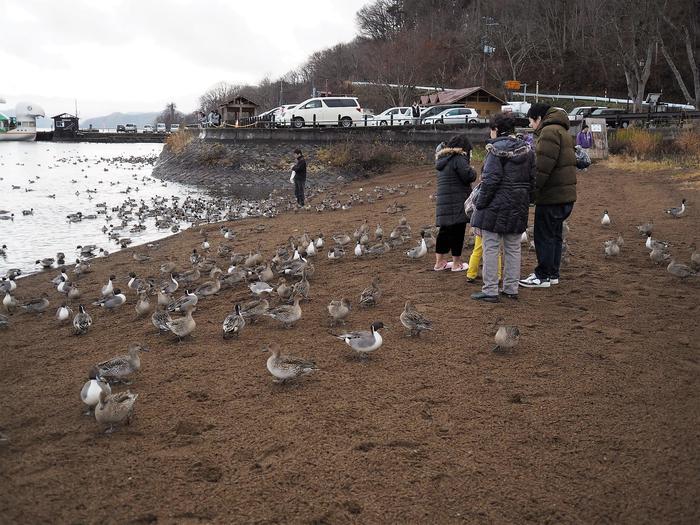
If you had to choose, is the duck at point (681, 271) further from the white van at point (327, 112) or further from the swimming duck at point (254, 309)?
the white van at point (327, 112)

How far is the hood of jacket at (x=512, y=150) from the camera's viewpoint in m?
7.15

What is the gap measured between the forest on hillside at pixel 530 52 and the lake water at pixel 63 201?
1262 inches

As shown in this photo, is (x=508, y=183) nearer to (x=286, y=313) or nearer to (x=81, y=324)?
(x=286, y=313)

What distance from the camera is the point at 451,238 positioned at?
30.2 ft

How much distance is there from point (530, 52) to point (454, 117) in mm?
36475

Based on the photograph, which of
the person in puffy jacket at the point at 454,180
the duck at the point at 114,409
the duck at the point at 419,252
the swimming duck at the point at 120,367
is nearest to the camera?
the duck at the point at 114,409

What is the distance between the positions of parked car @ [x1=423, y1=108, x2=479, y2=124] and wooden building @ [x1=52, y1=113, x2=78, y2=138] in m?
77.0

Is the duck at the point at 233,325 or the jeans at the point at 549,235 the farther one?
the jeans at the point at 549,235

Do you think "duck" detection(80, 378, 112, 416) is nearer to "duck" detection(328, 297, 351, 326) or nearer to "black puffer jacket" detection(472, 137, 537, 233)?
"duck" detection(328, 297, 351, 326)

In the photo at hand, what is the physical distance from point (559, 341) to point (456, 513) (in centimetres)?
333

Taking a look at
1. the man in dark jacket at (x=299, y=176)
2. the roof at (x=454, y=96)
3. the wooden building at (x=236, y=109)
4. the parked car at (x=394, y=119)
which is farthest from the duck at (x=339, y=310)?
the roof at (x=454, y=96)

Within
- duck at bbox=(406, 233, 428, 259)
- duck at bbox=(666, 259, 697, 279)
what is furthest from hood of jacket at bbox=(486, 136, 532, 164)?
duck at bbox=(406, 233, 428, 259)

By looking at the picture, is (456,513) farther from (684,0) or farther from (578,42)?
(578,42)

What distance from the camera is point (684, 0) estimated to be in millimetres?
43594
